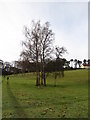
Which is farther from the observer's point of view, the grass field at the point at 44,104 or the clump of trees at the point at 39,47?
the clump of trees at the point at 39,47

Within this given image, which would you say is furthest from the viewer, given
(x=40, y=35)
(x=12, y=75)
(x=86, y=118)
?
(x=12, y=75)

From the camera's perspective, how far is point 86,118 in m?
7.75

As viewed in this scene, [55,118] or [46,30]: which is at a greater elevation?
[46,30]

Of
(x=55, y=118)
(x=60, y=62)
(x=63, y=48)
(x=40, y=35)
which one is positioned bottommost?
(x=55, y=118)

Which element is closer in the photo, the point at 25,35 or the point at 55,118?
the point at 55,118

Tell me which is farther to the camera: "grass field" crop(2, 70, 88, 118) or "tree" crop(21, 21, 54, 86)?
"tree" crop(21, 21, 54, 86)

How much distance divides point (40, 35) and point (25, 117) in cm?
2973

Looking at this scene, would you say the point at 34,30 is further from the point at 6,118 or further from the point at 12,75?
the point at 12,75

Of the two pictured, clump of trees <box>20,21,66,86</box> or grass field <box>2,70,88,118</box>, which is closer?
grass field <box>2,70,88,118</box>

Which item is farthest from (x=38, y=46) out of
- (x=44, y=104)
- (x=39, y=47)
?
(x=44, y=104)

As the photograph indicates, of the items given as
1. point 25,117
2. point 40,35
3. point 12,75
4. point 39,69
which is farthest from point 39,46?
point 12,75

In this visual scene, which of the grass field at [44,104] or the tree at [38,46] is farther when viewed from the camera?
the tree at [38,46]

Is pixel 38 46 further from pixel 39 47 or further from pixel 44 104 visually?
pixel 44 104

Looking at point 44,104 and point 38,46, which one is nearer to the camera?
point 44,104
